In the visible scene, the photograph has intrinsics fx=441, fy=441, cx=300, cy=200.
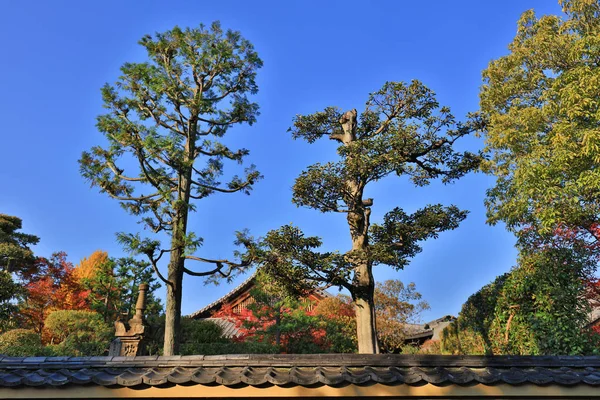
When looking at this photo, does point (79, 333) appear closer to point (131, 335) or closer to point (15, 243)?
point (131, 335)

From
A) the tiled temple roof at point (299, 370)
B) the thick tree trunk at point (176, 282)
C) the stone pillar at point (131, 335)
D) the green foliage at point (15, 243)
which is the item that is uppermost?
the green foliage at point (15, 243)

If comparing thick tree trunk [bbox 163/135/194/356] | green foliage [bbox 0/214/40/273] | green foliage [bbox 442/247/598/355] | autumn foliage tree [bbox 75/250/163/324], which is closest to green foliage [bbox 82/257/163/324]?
autumn foliage tree [bbox 75/250/163/324]

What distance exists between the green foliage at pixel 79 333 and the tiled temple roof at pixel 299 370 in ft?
33.0

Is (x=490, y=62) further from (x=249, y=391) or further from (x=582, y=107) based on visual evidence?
(x=249, y=391)

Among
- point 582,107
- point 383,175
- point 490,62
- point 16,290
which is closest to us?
point 383,175

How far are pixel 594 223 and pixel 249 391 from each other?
12.8 m

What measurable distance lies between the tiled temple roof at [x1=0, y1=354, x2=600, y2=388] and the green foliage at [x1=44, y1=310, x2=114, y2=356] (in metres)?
10.1

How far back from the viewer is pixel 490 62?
15.4 m

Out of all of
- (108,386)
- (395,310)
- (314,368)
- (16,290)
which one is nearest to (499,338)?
(314,368)

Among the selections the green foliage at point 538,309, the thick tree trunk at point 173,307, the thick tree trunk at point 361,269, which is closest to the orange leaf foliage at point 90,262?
the thick tree trunk at point 173,307

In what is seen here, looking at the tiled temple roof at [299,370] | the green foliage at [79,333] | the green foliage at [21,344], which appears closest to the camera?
the tiled temple roof at [299,370]

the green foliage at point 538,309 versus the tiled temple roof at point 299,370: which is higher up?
the green foliage at point 538,309

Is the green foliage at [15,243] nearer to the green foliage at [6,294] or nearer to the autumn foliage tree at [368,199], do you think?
the green foliage at [6,294]

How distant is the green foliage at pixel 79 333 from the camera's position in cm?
1308
